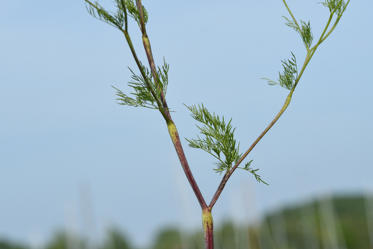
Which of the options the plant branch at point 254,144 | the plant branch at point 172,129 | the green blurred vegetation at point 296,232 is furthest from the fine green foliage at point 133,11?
the green blurred vegetation at point 296,232

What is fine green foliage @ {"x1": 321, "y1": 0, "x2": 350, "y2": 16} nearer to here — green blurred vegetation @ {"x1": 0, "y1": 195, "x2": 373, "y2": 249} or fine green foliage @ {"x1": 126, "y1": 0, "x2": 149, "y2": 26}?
fine green foliage @ {"x1": 126, "y1": 0, "x2": 149, "y2": 26}

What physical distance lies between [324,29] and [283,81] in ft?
1.21

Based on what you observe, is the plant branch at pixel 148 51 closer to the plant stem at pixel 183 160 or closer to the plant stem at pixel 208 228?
the plant stem at pixel 183 160

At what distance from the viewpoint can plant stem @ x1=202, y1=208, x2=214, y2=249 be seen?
3121 millimetres

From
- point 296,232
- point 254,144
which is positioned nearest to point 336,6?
point 254,144

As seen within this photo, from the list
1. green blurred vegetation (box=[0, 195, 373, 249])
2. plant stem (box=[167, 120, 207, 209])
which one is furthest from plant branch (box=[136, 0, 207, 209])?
green blurred vegetation (box=[0, 195, 373, 249])

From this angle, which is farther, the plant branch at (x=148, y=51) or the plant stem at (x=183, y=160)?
the plant branch at (x=148, y=51)

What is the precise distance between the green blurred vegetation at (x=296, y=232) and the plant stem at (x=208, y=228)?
122ft

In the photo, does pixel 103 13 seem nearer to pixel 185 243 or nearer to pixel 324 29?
pixel 324 29

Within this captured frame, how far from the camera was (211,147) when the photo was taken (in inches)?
141

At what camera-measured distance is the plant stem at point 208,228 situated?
3121 mm

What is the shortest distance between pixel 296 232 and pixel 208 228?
50.5m

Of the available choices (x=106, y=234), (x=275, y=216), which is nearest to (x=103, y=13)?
(x=106, y=234)

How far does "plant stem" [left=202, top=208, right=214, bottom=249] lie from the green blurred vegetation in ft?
122
